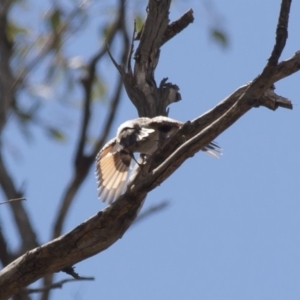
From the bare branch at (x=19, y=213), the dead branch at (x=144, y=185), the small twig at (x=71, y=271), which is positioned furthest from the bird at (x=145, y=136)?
the bare branch at (x=19, y=213)

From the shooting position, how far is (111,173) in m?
4.67

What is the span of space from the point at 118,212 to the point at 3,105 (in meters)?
0.96

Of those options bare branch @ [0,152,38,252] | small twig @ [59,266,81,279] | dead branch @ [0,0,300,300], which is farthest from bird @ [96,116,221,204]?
bare branch @ [0,152,38,252]

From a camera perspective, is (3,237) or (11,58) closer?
(11,58)

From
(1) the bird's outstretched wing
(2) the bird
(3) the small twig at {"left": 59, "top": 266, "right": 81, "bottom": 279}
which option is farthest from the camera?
(1) the bird's outstretched wing

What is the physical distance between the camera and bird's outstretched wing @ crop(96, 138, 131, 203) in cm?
448

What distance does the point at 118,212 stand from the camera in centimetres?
304

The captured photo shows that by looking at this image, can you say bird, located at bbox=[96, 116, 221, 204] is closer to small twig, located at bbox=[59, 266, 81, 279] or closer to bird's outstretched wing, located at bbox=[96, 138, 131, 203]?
bird's outstretched wing, located at bbox=[96, 138, 131, 203]

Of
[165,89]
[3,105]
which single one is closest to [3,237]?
[3,105]

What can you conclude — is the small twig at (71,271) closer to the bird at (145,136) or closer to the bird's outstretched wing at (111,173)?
the bird at (145,136)

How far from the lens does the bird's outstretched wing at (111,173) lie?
4477 millimetres

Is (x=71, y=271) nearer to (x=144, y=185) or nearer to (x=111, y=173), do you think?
(x=144, y=185)

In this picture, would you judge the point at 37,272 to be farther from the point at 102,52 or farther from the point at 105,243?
the point at 102,52

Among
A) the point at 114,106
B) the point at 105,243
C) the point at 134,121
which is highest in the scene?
the point at 134,121
